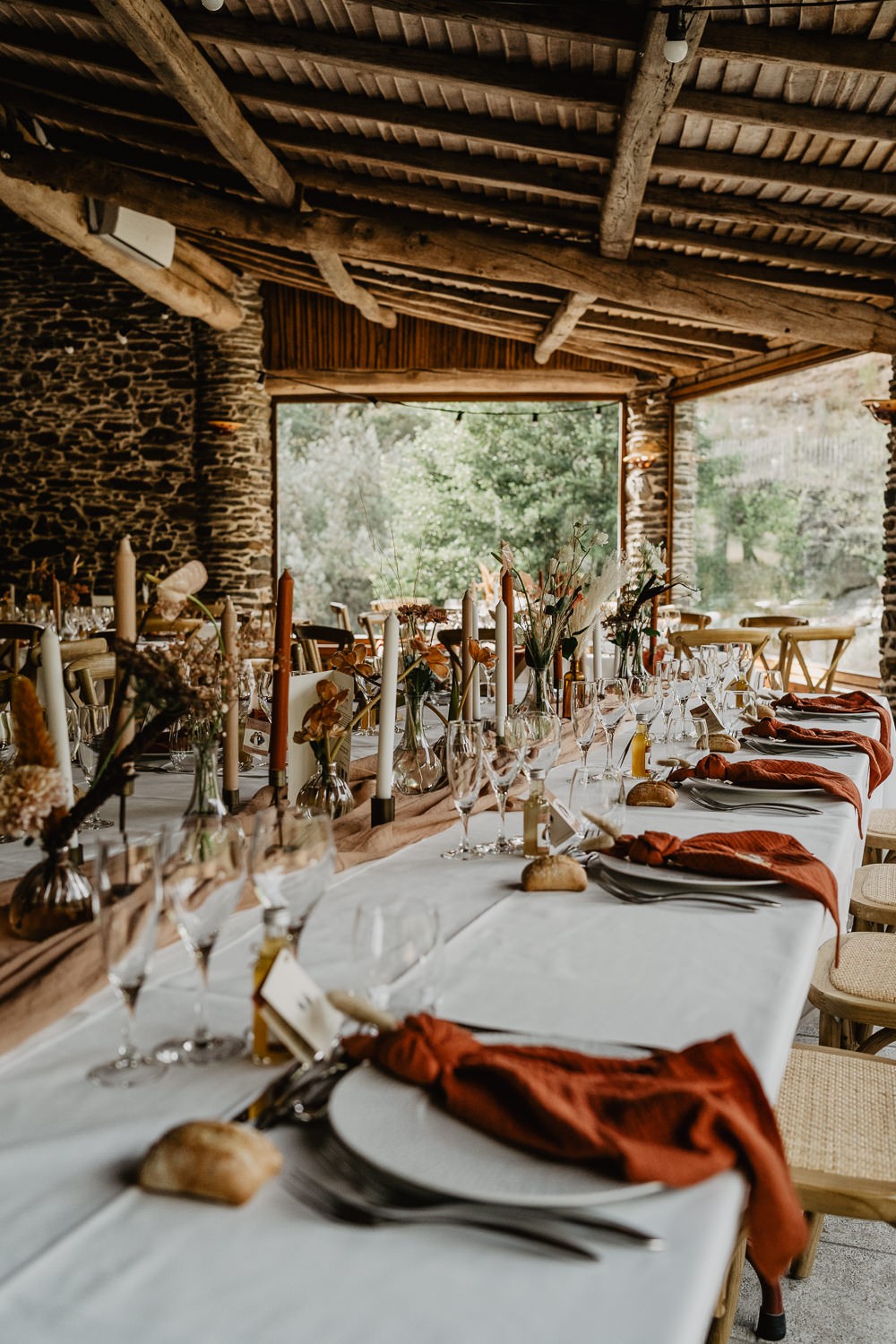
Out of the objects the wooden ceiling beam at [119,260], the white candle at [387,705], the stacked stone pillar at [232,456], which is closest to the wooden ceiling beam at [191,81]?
the wooden ceiling beam at [119,260]

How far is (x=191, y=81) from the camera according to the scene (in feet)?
16.9

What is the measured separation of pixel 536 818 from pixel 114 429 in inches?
389

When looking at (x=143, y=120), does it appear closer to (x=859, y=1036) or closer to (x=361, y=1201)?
(x=859, y=1036)

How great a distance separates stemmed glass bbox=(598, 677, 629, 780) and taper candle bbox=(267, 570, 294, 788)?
547mm

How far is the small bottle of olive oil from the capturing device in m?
1.68

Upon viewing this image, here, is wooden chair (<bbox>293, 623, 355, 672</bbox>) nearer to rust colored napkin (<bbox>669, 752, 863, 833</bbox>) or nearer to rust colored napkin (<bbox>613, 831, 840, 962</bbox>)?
rust colored napkin (<bbox>669, 752, 863, 833</bbox>)

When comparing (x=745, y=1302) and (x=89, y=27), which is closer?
(x=745, y=1302)

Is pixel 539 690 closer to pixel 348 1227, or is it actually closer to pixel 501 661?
pixel 501 661

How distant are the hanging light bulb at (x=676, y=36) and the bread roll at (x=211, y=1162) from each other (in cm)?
414

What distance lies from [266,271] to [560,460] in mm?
8325

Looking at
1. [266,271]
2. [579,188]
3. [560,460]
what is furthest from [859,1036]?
[560,460]

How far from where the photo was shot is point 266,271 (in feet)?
32.5

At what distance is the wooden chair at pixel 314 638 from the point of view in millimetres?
4461

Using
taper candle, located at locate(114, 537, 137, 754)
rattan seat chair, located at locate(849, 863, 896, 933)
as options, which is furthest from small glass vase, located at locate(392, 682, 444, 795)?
rattan seat chair, located at locate(849, 863, 896, 933)
